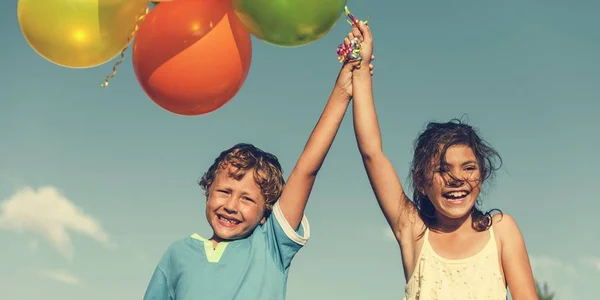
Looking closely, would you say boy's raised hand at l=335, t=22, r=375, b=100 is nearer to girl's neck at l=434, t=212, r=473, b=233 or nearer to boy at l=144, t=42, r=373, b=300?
boy at l=144, t=42, r=373, b=300

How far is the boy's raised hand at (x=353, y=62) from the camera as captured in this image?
12.8 feet

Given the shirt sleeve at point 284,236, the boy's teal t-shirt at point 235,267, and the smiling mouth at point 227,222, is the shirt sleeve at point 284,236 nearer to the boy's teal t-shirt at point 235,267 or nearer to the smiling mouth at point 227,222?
the boy's teal t-shirt at point 235,267

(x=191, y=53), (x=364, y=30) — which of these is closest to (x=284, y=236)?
(x=191, y=53)

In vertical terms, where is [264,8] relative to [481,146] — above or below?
above

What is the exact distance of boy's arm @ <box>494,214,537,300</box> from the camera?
3.68 metres

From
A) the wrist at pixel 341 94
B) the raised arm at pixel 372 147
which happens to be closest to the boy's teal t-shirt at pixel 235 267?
the raised arm at pixel 372 147

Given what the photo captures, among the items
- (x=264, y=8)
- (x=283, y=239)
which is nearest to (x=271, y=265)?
(x=283, y=239)

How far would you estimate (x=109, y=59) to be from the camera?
388cm

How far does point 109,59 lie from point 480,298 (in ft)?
7.00

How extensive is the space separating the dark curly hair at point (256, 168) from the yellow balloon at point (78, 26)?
2.67ft

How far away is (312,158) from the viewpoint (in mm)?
3766

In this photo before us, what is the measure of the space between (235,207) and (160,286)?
1.85 ft

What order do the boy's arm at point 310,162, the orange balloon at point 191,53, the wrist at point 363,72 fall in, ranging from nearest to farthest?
the orange balloon at point 191,53, the boy's arm at point 310,162, the wrist at point 363,72

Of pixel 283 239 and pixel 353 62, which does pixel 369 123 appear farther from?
pixel 283 239
